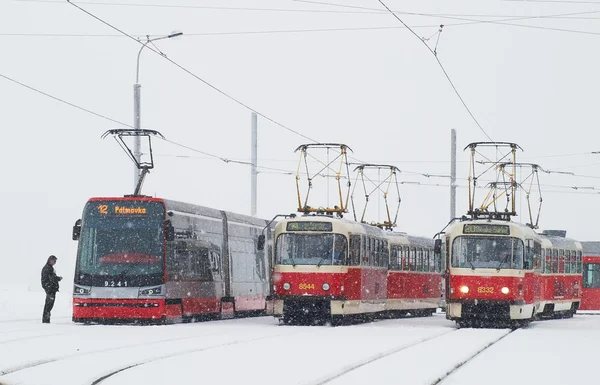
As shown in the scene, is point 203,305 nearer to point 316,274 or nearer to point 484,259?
point 316,274

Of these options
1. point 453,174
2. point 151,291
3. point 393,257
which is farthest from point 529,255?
point 453,174

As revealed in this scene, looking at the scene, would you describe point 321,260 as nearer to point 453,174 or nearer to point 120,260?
point 120,260

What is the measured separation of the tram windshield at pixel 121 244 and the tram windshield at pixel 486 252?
26.0 ft

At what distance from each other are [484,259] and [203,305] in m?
7.21

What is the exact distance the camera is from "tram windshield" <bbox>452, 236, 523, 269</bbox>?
3338cm

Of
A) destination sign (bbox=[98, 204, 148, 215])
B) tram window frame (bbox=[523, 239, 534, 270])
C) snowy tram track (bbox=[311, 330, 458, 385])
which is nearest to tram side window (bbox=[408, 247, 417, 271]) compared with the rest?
tram window frame (bbox=[523, 239, 534, 270])

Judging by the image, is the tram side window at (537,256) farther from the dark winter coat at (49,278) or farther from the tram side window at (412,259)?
the dark winter coat at (49,278)

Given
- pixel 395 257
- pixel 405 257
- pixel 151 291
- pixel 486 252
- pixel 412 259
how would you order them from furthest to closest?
pixel 412 259 → pixel 405 257 → pixel 395 257 → pixel 486 252 → pixel 151 291

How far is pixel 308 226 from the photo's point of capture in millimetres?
33312

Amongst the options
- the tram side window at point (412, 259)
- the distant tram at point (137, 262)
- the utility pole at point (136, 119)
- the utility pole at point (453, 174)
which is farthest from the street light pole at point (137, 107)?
the utility pole at point (453, 174)

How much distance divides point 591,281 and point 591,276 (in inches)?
8.7

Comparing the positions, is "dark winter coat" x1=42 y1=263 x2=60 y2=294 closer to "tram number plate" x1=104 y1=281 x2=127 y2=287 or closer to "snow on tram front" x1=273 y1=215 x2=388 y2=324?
"tram number plate" x1=104 y1=281 x2=127 y2=287

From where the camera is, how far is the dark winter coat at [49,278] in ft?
98.5

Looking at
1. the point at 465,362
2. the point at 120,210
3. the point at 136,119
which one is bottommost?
the point at 465,362
